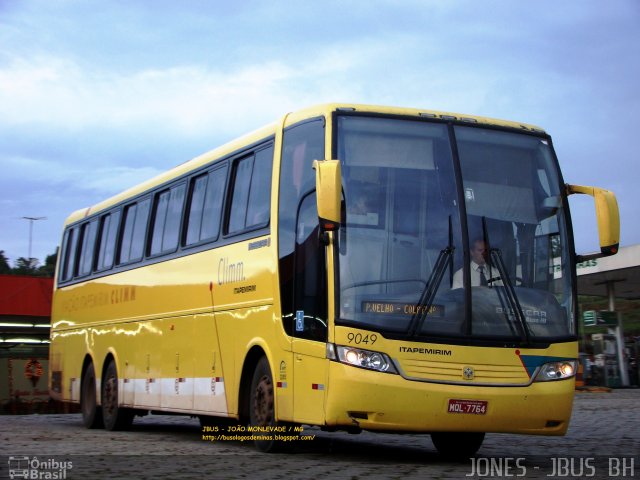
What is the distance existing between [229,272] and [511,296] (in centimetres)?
413

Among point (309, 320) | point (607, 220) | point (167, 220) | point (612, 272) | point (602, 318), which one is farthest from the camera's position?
point (612, 272)

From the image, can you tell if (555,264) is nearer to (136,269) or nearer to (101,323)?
(136,269)

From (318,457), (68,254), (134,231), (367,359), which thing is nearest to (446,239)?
(367,359)

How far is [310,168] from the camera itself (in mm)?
12391

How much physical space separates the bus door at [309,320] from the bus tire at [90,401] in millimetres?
9714

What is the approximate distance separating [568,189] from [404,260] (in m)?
2.43

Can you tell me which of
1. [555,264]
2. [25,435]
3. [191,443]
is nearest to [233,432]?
[191,443]

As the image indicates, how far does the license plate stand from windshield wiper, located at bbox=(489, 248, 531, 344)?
85 cm

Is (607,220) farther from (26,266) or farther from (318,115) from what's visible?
(26,266)

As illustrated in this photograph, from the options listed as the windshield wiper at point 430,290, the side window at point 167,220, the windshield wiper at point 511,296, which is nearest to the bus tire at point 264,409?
the windshield wiper at point 430,290

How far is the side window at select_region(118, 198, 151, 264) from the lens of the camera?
19.1 meters

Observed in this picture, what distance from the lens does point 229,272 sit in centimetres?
1447

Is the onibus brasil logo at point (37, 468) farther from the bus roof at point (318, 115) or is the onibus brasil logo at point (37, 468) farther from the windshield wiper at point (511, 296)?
the windshield wiper at point (511, 296)

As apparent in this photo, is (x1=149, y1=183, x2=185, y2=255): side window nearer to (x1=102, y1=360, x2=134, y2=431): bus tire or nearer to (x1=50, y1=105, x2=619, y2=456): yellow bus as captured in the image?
(x1=50, y1=105, x2=619, y2=456): yellow bus
